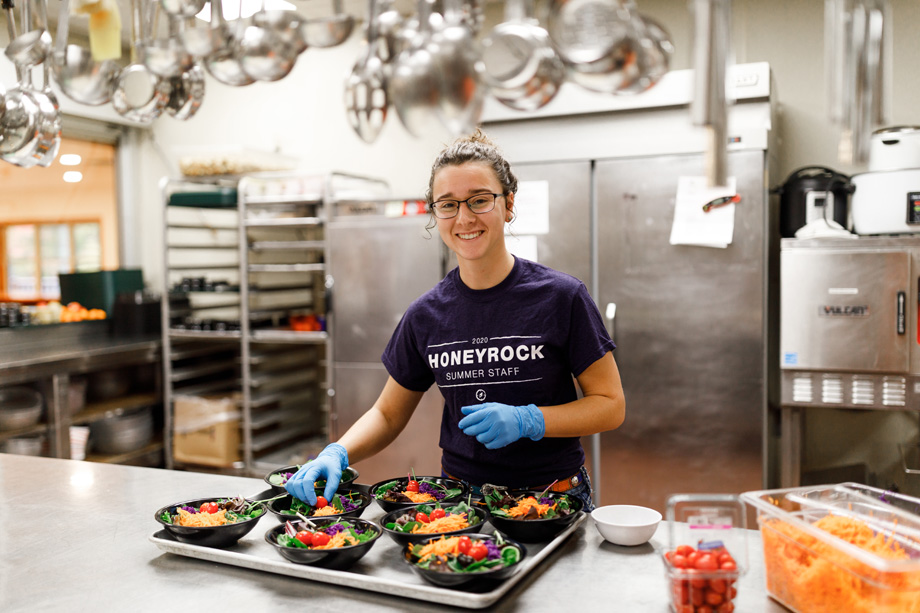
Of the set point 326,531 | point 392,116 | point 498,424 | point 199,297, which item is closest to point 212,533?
point 326,531

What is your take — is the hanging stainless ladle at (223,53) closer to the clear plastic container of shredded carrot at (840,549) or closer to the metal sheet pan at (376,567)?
the metal sheet pan at (376,567)

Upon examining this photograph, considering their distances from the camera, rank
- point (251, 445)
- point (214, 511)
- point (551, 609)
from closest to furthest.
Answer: point (551, 609) < point (214, 511) < point (251, 445)

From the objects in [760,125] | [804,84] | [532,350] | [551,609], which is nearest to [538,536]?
[551,609]

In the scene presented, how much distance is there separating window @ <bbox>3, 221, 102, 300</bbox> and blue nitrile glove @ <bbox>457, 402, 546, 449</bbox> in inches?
166

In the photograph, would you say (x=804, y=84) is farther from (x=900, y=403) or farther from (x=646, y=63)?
(x=646, y=63)

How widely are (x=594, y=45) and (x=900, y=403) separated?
2.67 m

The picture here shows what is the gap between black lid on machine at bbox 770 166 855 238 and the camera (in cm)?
319

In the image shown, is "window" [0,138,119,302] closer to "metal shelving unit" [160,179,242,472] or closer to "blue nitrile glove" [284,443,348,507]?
"metal shelving unit" [160,179,242,472]

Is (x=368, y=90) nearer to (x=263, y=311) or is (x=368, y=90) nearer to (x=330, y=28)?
(x=330, y=28)

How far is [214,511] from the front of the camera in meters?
1.58

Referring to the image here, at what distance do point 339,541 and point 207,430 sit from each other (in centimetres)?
341

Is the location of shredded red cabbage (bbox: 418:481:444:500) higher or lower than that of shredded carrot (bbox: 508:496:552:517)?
lower

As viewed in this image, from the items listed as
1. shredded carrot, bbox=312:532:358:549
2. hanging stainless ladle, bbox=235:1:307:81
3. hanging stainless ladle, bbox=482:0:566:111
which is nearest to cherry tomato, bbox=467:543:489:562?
shredded carrot, bbox=312:532:358:549

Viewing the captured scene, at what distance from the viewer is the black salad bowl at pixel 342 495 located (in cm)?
156
